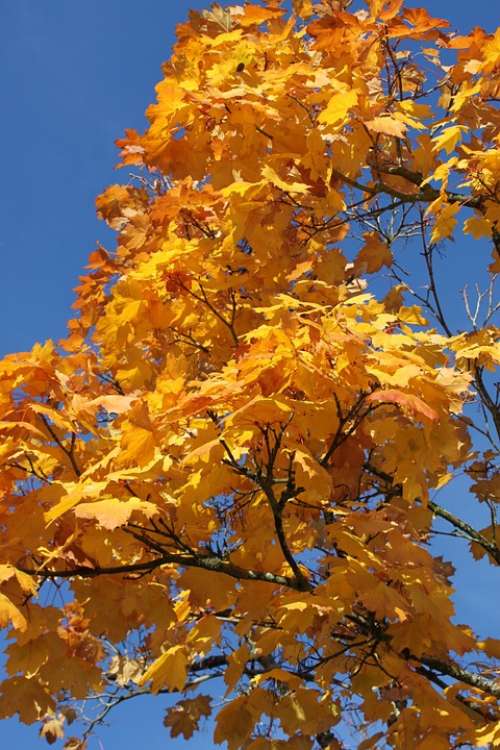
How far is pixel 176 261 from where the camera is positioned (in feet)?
12.9

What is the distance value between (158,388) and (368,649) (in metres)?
1.65

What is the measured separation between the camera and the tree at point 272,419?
2.82 meters

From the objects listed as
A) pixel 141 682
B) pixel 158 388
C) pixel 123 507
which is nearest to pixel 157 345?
pixel 158 388

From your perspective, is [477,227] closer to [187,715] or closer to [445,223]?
[445,223]

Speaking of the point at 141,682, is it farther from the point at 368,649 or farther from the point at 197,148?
the point at 197,148

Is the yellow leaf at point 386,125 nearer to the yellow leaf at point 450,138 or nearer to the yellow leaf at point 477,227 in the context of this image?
the yellow leaf at point 450,138

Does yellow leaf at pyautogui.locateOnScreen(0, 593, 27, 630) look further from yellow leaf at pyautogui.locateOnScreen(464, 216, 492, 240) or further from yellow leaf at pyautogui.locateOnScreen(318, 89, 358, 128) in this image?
yellow leaf at pyautogui.locateOnScreen(464, 216, 492, 240)

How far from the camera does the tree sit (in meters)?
2.82

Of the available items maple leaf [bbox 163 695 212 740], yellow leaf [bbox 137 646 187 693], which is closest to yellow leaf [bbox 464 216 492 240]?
yellow leaf [bbox 137 646 187 693]

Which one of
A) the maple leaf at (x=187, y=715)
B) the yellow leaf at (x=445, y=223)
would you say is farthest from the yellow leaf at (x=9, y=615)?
the maple leaf at (x=187, y=715)

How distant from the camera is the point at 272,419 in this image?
8.65 ft

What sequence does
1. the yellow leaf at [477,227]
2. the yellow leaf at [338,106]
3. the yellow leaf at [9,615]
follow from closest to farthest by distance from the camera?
the yellow leaf at [9,615], the yellow leaf at [338,106], the yellow leaf at [477,227]

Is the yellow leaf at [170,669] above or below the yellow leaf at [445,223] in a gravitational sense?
below

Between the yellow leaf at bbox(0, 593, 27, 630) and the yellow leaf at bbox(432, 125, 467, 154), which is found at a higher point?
the yellow leaf at bbox(432, 125, 467, 154)
